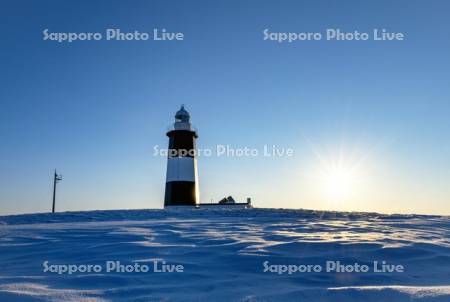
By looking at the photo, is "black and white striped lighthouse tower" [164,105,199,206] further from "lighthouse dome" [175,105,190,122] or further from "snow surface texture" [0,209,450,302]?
"snow surface texture" [0,209,450,302]

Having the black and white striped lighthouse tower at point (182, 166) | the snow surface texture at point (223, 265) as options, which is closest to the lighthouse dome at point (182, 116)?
the black and white striped lighthouse tower at point (182, 166)

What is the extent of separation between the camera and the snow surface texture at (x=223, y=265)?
335cm

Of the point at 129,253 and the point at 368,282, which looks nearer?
the point at 368,282

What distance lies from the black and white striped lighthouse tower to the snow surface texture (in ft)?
63.3

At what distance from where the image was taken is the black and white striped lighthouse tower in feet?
87.7

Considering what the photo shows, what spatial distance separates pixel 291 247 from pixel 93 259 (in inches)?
105

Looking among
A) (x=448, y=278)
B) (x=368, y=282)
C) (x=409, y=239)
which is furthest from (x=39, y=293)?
(x=409, y=239)

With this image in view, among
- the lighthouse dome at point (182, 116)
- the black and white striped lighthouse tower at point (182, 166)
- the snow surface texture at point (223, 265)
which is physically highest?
the lighthouse dome at point (182, 116)

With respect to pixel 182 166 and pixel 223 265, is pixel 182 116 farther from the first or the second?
pixel 223 265

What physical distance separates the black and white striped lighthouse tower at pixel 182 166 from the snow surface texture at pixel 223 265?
19.3 m

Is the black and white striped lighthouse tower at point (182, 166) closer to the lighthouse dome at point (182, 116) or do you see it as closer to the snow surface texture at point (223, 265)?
the lighthouse dome at point (182, 116)

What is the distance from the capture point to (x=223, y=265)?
4.57 m

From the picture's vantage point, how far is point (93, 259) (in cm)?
493

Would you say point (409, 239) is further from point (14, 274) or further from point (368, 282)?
point (14, 274)
